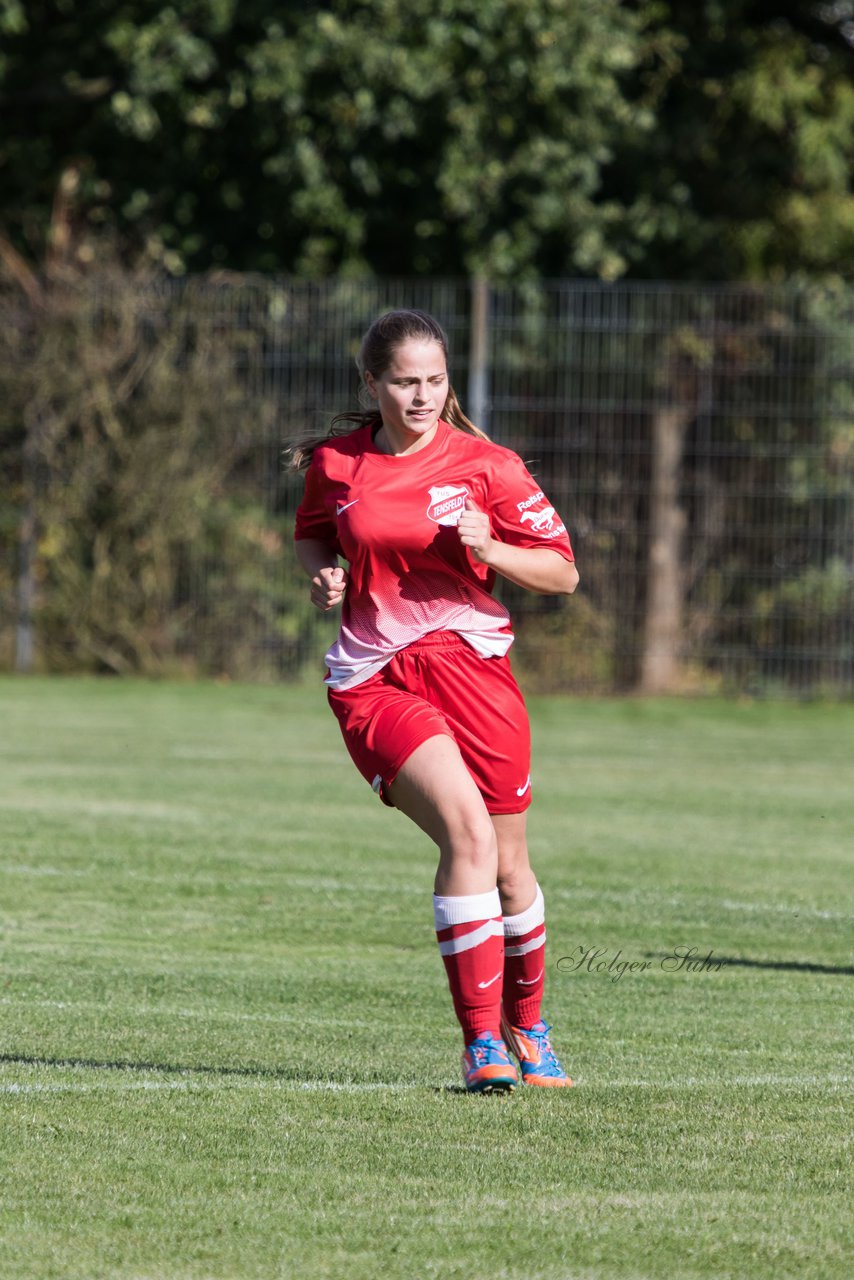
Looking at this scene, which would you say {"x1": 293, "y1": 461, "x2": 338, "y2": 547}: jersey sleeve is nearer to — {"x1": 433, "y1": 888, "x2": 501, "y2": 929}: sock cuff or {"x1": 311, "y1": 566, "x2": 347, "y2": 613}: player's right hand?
{"x1": 311, "y1": 566, "x2": 347, "y2": 613}: player's right hand

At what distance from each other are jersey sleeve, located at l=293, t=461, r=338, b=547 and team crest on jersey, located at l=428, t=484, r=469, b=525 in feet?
1.01

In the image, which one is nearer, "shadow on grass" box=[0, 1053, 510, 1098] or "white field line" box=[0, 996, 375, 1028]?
"shadow on grass" box=[0, 1053, 510, 1098]

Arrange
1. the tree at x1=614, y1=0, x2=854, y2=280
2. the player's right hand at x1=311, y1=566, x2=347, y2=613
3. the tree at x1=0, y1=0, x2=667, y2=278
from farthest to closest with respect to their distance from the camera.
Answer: the tree at x1=614, y1=0, x2=854, y2=280, the tree at x1=0, y1=0, x2=667, y2=278, the player's right hand at x1=311, y1=566, x2=347, y2=613

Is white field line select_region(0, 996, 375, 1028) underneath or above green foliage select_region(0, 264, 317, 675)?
underneath

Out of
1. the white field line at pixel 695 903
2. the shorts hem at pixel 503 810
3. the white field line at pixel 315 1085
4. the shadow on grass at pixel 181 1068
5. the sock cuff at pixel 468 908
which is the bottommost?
the white field line at pixel 695 903

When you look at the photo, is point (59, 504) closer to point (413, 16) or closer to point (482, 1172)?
point (413, 16)

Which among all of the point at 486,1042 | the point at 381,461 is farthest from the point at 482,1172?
the point at 381,461

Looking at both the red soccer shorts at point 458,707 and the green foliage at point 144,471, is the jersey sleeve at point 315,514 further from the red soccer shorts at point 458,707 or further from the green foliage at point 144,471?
the green foliage at point 144,471

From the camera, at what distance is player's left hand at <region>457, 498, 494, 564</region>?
15.9ft

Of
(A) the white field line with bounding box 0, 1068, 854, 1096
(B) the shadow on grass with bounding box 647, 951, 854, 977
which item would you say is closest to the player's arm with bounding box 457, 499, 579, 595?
(A) the white field line with bounding box 0, 1068, 854, 1096

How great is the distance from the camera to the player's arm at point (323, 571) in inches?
198

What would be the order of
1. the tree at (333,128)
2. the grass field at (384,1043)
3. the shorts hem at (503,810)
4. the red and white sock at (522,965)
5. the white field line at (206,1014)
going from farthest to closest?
the tree at (333,128) < the white field line at (206,1014) < the red and white sock at (522,965) < the shorts hem at (503,810) < the grass field at (384,1043)

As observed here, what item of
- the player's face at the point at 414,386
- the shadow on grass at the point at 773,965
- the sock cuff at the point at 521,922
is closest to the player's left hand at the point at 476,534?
the player's face at the point at 414,386

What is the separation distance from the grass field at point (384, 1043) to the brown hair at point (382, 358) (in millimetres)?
1620
